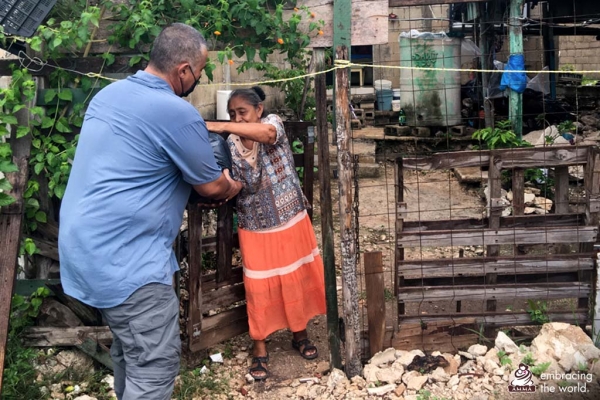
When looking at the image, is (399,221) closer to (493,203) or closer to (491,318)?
(493,203)

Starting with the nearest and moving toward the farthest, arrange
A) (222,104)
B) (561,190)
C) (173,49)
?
1. (173,49)
2. (561,190)
3. (222,104)

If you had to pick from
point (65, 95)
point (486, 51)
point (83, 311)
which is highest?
point (486, 51)

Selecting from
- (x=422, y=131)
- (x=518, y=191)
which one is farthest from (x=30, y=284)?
(x=422, y=131)

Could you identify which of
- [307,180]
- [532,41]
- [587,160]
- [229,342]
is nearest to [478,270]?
[587,160]

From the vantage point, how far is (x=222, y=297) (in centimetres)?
424

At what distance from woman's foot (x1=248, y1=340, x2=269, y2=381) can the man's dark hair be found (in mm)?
2075

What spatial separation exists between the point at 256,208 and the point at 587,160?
2.03m

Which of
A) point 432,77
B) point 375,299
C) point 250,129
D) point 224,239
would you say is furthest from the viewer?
point 432,77

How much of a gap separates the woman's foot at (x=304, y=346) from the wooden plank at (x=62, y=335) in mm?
1210

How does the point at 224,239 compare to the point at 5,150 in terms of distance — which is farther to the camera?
the point at 224,239

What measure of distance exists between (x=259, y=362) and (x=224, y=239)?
819 millimetres

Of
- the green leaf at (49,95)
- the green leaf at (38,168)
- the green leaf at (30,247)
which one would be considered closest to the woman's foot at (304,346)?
the green leaf at (30,247)

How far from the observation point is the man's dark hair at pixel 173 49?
2809 mm

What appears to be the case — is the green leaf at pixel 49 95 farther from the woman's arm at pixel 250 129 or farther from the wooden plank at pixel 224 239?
the wooden plank at pixel 224 239
